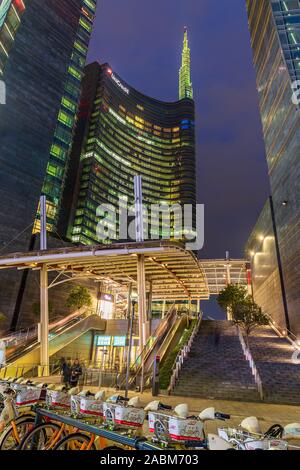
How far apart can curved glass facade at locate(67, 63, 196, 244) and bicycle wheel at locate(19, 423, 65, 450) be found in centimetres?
8920

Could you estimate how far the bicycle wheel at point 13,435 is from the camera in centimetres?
507

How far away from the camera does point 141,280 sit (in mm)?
21781

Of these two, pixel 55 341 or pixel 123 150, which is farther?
pixel 123 150

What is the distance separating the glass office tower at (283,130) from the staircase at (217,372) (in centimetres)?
806

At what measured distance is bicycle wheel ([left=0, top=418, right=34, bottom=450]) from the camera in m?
5.07

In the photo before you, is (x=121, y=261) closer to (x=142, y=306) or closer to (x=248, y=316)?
(x=142, y=306)

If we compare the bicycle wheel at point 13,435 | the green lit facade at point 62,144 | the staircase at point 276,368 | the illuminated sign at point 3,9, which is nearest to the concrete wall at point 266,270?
the staircase at point 276,368

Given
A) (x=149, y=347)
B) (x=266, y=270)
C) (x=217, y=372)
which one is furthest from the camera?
(x=266, y=270)

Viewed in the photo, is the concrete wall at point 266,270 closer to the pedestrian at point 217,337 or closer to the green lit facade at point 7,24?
the pedestrian at point 217,337

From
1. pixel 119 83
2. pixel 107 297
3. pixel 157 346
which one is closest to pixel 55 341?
pixel 157 346

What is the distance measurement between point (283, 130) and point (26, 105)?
3810cm

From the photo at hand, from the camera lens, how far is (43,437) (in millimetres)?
5070

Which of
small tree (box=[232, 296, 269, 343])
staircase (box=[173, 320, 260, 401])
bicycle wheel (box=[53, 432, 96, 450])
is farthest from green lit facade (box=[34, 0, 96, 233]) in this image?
bicycle wheel (box=[53, 432, 96, 450])
